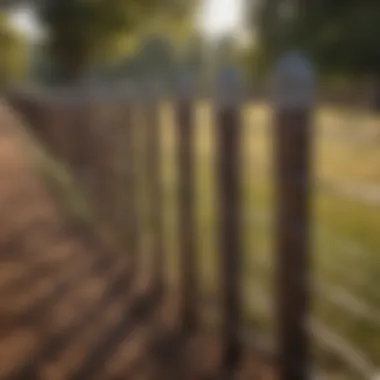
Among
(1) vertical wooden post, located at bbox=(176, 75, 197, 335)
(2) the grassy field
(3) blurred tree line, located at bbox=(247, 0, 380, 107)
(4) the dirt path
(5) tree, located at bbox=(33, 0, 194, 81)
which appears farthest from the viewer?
(1) vertical wooden post, located at bbox=(176, 75, 197, 335)

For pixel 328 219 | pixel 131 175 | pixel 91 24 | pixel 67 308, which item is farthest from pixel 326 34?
pixel 131 175

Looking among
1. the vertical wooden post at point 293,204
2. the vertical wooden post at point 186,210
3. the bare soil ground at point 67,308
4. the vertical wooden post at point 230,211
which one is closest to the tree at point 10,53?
the bare soil ground at point 67,308

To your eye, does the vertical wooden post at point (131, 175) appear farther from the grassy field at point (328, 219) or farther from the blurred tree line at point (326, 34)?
the blurred tree line at point (326, 34)

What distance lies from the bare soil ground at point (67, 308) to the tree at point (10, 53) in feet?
0.65

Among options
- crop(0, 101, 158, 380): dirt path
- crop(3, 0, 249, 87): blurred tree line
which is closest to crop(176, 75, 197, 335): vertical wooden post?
crop(0, 101, 158, 380): dirt path

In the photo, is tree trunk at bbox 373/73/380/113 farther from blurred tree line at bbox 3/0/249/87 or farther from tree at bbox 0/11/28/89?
tree at bbox 0/11/28/89

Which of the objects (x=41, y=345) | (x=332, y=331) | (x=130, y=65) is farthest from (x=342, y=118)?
(x=41, y=345)

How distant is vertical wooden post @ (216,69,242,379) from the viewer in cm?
247

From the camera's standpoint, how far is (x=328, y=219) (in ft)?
8.17

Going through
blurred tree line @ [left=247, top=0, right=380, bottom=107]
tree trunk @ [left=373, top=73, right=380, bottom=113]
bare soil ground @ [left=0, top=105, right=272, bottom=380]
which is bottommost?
bare soil ground @ [left=0, top=105, right=272, bottom=380]

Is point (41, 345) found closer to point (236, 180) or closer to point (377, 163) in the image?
point (236, 180)

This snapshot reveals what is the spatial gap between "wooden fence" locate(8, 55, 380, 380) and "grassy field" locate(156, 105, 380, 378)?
42 millimetres

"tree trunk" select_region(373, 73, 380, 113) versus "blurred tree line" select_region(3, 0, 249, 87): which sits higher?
"blurred tree line" select_region(3, 0, 249, 87)

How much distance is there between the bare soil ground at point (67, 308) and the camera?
2301 mm
